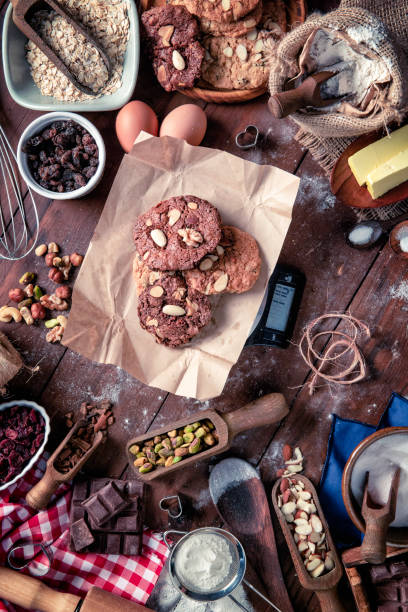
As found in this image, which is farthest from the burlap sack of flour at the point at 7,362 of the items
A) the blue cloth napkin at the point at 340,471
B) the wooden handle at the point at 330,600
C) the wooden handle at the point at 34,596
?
the wooden handle at the point at 330,600

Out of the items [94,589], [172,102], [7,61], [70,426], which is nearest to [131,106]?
[172,102]

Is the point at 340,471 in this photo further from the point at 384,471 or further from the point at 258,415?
the point at 258,415

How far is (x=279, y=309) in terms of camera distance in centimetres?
134

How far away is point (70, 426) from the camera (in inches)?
55.7

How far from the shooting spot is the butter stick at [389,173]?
1.17m

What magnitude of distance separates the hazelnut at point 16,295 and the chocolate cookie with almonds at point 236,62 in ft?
2.32

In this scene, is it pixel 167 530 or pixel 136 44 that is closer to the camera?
pixel 136 44

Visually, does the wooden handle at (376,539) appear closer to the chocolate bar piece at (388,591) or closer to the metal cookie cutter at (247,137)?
the chocolate bar piece at (388,591)

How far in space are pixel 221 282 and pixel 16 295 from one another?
57 centimetres

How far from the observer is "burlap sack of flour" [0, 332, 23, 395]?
1301 millimetres

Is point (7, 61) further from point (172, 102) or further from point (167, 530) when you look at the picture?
point (167, 530)

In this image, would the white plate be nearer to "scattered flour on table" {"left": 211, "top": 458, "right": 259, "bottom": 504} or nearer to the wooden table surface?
the wooden table surface

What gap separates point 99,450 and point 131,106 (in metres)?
0.86

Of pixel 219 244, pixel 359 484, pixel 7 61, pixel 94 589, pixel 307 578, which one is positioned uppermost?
pixel 7 61
